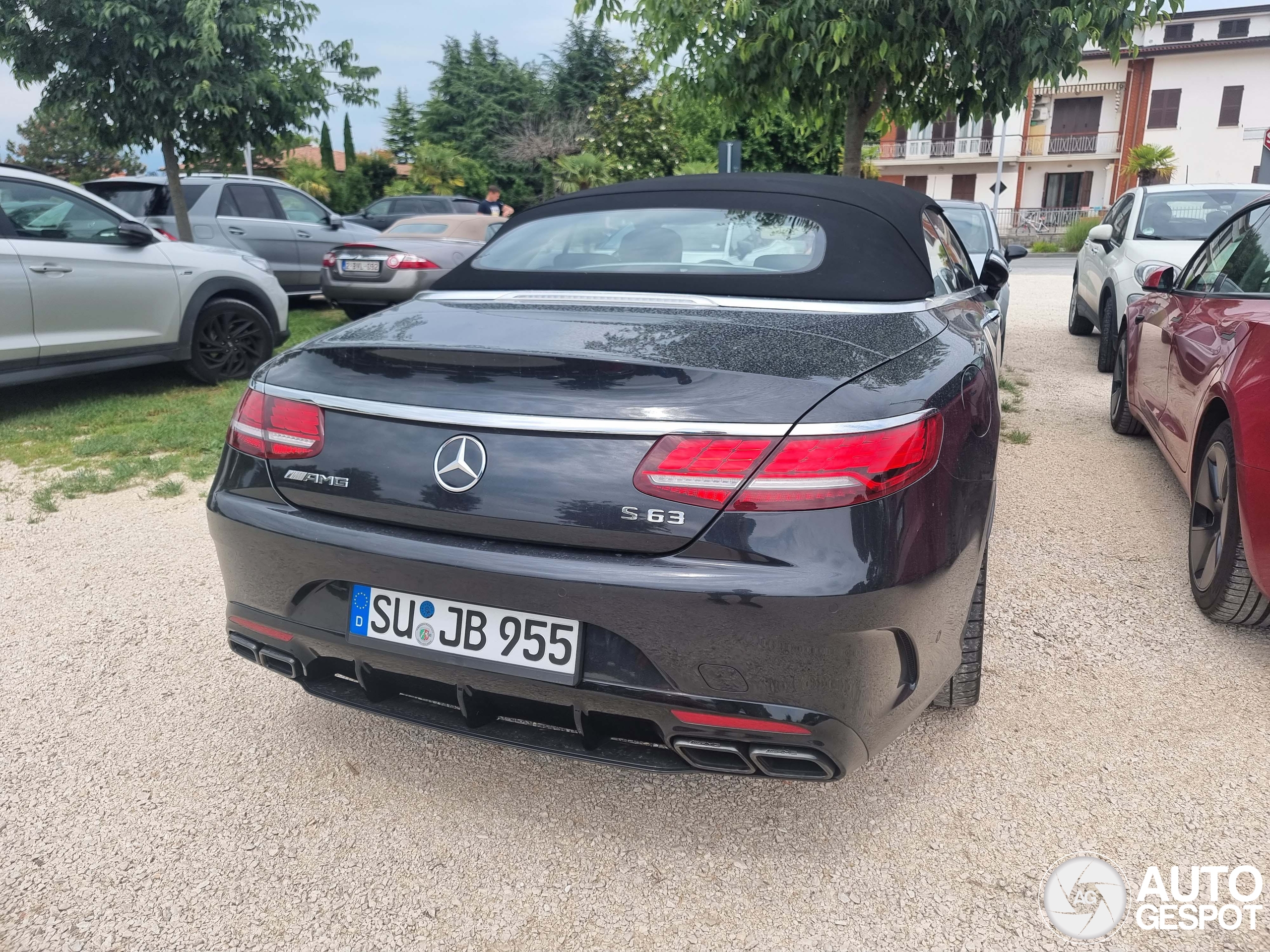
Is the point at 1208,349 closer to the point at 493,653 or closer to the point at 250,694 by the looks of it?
the point at 493,653

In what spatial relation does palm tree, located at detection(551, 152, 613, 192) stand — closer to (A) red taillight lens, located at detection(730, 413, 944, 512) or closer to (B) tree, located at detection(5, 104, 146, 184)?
(B) tree, located at detection(5, 104, 146, 184)

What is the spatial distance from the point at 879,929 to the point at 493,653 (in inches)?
37.7

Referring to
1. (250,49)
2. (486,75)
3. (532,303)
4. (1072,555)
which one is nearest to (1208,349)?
(1072,555)

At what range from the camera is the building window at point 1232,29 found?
156ft

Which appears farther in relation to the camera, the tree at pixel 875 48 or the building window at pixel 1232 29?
the building window at pixel 1232 29

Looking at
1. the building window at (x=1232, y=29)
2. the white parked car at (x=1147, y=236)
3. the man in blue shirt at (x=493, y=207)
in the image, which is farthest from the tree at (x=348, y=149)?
the building window at (x=1232, y=29)

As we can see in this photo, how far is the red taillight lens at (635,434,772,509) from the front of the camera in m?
1.75

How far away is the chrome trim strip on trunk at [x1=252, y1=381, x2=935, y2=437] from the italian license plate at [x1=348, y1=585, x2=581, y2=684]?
14.4 inches

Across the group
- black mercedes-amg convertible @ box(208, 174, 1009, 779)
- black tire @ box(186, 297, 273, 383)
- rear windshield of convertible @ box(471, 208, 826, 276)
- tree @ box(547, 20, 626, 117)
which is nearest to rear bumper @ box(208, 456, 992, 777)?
black mercedes-amg convertible @ box(208, 174, 1009, 779)

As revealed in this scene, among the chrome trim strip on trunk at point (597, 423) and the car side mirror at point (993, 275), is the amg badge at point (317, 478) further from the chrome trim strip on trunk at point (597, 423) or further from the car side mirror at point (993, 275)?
the car side mirror at point (993, 275)

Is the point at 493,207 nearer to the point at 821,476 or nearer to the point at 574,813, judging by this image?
the point at 574,813

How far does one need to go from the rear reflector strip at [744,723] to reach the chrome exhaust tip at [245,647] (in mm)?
1065

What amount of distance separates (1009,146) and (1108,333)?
4701cm

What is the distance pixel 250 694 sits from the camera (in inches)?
113
